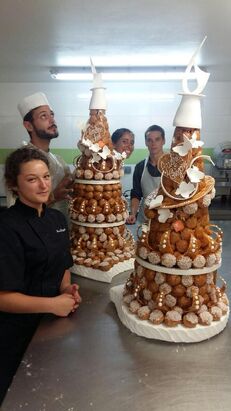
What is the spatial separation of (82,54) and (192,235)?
6.98 ft

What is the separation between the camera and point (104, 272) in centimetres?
139

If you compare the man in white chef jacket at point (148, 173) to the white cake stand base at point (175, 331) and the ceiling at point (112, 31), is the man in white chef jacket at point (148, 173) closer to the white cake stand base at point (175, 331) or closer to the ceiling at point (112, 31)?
the ceiling at point (112, 31)

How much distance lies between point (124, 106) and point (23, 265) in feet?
10.6

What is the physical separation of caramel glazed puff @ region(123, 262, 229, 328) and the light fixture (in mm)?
2381

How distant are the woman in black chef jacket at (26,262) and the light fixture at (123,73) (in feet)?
7.04

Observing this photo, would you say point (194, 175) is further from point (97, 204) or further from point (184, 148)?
point (97, 204)

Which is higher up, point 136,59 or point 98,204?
point 136,59

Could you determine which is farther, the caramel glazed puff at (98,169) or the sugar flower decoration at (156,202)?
the caramel glazed puff at (98,169)

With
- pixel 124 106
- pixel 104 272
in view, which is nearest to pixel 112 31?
pixel 104 272

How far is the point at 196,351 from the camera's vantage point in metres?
→ 0.94

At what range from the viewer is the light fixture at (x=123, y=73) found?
311 centimetres

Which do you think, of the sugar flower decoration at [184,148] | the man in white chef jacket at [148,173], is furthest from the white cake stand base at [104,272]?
the man in white chef jacket at [148,173]

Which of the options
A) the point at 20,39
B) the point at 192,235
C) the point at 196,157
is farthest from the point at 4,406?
the point at 20,39

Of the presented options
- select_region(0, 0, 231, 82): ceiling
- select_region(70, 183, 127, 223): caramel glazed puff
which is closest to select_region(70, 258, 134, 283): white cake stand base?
select_region(70, 183, 127, 223): caramel glazed puff
